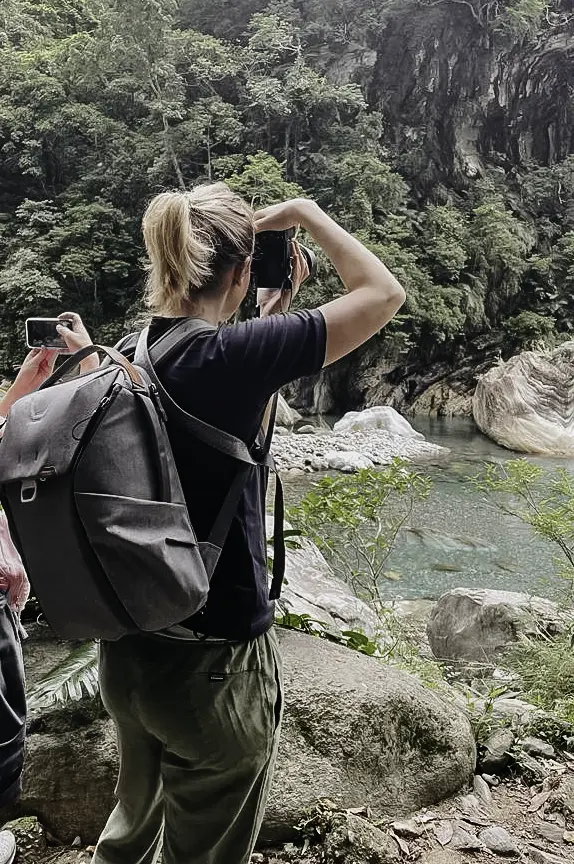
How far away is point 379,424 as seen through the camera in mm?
13164

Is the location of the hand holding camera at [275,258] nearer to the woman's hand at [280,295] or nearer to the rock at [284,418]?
the woman's hand at [280,295]

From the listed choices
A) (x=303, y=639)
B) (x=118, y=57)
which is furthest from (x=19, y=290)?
(x=303, y=639)

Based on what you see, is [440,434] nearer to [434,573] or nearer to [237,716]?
[434,573]

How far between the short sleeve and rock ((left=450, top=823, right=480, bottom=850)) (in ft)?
4.43

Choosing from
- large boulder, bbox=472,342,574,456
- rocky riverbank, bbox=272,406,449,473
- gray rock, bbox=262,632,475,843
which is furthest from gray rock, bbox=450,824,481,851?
large boulder, bbox=472,342,574,456

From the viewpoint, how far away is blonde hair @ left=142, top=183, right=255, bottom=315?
85 centimetres

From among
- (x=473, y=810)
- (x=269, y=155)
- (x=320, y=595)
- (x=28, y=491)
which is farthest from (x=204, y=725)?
(x=269, y=155)

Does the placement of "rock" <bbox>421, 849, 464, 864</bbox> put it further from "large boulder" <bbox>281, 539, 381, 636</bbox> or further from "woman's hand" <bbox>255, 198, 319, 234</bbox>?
"woman's hand" <bbox>255, 198, 319, 234</bbox>

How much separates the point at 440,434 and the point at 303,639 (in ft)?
41.0

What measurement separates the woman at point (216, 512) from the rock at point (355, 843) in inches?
24.6

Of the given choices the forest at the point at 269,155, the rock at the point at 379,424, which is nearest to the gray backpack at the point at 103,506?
the rock at the point at 379,424

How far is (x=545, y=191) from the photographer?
2075cm

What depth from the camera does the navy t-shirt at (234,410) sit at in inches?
31.6

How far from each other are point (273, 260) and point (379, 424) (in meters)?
12.3
